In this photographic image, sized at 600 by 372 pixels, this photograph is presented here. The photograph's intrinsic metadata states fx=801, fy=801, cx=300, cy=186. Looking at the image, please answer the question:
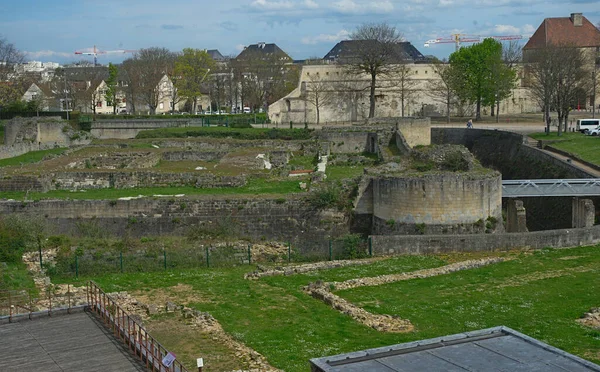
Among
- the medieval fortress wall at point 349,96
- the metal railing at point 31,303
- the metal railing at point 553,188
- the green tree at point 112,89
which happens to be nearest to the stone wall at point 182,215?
the metal railing at point 553,188

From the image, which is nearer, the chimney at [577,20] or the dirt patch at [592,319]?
the dirt patch at [592,319]

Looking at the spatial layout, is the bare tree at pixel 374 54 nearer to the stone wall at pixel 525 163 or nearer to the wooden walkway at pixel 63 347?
the stone wall at pixel 525 163

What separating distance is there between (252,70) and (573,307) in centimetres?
6728

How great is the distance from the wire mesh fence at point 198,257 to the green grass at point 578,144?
17841 millimetres

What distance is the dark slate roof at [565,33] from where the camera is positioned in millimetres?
78369

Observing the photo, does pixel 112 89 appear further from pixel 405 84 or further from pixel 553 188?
pixel 553 188

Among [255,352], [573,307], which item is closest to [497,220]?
[573,307]

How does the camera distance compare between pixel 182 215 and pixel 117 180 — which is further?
pixel 117 180

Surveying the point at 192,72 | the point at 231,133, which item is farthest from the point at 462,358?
the point at 192,72

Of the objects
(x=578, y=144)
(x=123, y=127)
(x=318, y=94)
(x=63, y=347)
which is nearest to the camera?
(x=63, y=347)

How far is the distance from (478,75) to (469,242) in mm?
41708

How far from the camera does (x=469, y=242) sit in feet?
82.3

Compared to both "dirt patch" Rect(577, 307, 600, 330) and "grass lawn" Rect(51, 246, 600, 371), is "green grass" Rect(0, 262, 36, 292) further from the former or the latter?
"dirt patch" Rect(577, 307, 600, 330)

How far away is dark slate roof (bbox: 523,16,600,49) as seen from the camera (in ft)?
257
